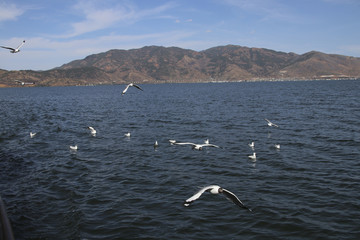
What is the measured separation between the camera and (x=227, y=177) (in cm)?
1575

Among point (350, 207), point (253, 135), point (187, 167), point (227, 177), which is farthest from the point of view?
point (253, 135)

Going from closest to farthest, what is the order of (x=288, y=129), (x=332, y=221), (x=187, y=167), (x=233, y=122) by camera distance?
(x=332, y=221) < (x=187, y=167) < (x=288, y=129) < (x=233, y=122)

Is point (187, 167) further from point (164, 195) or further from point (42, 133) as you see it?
point (42, 133)

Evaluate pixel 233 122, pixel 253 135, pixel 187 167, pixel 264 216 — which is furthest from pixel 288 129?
pixel 264 216

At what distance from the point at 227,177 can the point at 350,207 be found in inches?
240

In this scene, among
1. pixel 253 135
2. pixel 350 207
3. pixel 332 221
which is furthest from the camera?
pixel 253 135

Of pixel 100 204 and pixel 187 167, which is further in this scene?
pixel 187 167

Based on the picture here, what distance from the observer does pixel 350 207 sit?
11836 millimetres

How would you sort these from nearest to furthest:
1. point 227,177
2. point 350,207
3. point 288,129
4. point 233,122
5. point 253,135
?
point 350,207 → point 227,177 → point 253,135 → point 288,129 → point 233,122

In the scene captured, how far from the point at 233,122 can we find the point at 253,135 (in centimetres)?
780

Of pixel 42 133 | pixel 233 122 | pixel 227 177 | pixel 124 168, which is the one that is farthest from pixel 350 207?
pixel 42 133

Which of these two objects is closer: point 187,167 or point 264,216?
point 264,216

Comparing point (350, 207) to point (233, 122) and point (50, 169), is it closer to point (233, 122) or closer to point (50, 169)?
point (50, 169)

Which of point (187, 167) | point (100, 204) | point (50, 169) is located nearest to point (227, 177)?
point (187, 167)
